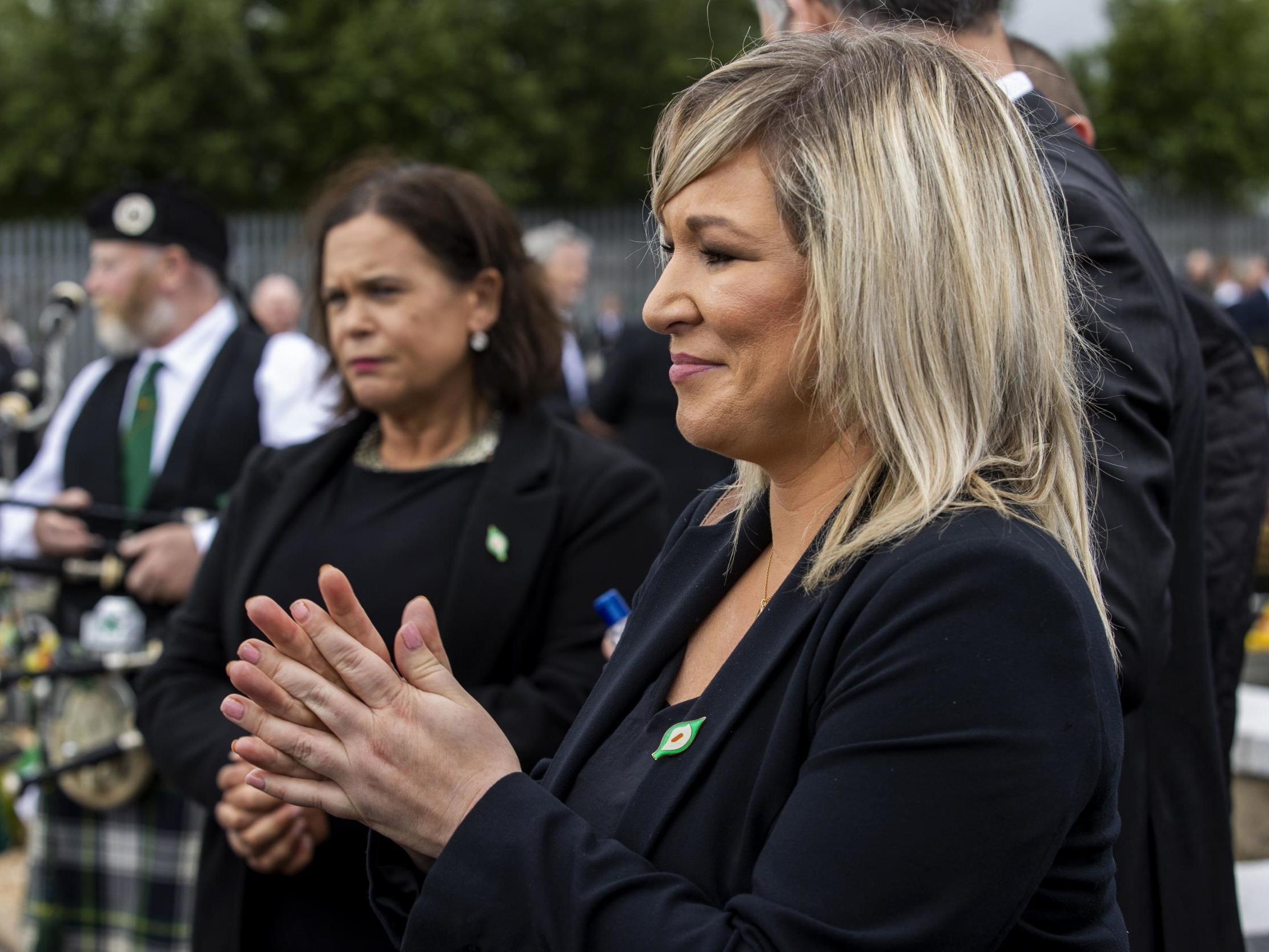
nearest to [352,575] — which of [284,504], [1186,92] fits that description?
[284,504]

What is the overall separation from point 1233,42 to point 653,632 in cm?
3208

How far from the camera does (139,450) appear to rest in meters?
4.38

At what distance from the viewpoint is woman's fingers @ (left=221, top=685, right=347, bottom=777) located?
4.98 feet

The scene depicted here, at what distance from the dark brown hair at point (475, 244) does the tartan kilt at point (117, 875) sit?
140 cm

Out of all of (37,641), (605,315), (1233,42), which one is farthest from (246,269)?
(1233,42)

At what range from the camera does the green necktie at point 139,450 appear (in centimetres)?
433

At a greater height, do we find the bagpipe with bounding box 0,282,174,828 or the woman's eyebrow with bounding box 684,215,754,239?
the woman's eyebrow with bounding box 684,215,754,239

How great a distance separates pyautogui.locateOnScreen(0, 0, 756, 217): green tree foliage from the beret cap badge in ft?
64.8

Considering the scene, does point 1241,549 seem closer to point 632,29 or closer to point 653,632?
point 653,632

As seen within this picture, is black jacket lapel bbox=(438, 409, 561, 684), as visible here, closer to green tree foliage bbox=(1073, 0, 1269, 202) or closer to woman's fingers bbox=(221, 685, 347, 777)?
woman's fingers bbox=(221, 685, 347, 777)

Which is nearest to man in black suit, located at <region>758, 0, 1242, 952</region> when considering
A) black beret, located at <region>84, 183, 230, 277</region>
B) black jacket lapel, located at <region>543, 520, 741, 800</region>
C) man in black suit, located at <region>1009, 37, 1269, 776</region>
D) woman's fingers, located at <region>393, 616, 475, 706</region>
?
man in black suit, located at <region>1009, 37, 1269, 776</region>

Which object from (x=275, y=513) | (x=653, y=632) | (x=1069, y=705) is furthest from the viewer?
(x=275, y=513)

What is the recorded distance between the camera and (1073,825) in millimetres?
1393

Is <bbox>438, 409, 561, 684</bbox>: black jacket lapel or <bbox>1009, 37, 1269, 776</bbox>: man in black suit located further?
<bbox>438, 409, 561, 684</bbox>: black jacket lapel
